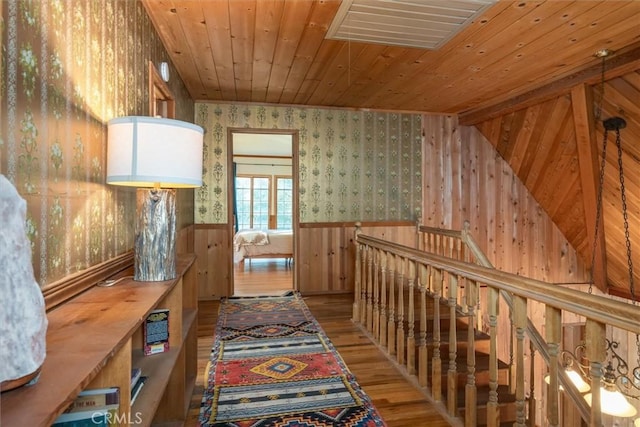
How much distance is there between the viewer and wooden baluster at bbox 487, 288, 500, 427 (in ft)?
5.19

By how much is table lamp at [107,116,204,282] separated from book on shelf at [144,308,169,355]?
0.51ft

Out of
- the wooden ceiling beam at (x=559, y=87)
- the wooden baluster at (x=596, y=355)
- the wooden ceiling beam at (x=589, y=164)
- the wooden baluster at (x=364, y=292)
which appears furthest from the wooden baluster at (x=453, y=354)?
the wooden ceiling beam at (x=589, y=164)

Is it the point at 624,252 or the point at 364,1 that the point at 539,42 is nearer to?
the point at 364,1

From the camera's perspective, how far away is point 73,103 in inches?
51.0

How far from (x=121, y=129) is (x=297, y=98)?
3.09 metres

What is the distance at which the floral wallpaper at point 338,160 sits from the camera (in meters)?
4.37

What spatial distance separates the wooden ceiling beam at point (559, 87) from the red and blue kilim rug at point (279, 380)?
10.0 feet

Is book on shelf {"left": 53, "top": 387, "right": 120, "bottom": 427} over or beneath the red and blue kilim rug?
over

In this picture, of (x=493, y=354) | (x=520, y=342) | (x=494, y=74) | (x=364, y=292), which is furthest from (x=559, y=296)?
(x=494, y=74)

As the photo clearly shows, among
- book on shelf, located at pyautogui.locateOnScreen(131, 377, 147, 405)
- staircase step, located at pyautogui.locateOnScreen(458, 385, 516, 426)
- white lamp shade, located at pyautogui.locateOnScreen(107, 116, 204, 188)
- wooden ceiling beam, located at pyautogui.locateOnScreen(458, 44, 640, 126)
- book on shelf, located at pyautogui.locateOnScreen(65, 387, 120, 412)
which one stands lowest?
staircase step, located at pyautogui.locateOnScreen(458, 385, 516, 426)

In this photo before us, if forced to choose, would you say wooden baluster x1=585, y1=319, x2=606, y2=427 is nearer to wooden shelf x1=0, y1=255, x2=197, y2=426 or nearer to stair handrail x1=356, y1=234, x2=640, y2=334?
stair handrail x1=356, y1=234, x2=640, y2=334

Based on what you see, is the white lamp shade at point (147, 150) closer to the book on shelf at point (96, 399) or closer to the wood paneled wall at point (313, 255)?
the book on shelf at point (96, 399)

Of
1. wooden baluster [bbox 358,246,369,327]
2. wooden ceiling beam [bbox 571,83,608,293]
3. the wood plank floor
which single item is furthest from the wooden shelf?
wooden ceiling beam [bbox 571,83,608,293]

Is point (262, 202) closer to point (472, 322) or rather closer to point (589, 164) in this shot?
point (589, 164)
